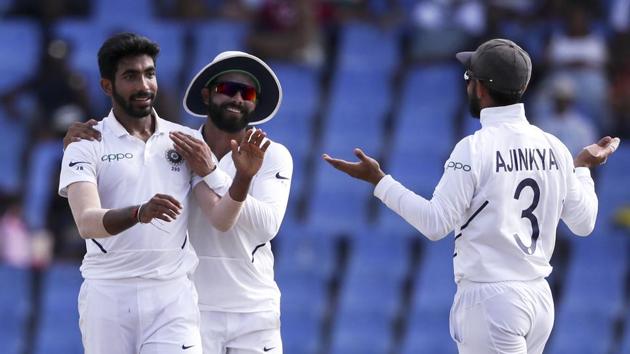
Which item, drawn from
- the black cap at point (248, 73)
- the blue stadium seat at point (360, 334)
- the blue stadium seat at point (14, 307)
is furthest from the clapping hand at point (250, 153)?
the blue stadium seat at point (360, 334)

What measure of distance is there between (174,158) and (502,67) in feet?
4.97

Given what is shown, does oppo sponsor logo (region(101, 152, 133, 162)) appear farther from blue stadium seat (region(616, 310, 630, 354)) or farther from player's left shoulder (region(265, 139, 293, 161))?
blue stadium seat (region(616, 310, 630, 354))

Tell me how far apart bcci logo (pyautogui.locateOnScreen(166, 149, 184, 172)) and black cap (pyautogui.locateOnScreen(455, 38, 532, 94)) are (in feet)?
4.51

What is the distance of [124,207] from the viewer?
6371mm

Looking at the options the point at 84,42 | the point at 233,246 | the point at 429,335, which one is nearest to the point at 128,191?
the point at 233,246

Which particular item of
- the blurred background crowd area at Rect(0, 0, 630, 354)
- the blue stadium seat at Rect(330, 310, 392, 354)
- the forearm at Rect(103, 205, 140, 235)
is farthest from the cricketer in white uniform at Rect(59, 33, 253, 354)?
the blue stadium seat at Rect(330, 310, 392, 354)

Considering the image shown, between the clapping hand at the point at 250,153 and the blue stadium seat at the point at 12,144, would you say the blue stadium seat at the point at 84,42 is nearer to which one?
the blue stadium seat at the point at 12,144

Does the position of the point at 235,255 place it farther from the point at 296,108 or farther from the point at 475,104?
the point at 296,108

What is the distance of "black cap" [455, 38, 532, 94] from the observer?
6.67 meters

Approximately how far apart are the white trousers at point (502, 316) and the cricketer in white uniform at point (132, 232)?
117 cm

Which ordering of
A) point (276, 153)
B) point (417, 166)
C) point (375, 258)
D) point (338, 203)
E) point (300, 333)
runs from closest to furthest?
point (276, 153)
point (300, 333)
point (375, 258)
point (338, 203)
point (417, 166)

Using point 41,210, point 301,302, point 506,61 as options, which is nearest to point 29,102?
point 41,210

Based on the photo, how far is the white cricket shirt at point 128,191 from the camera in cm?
659

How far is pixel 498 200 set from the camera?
259 inches
